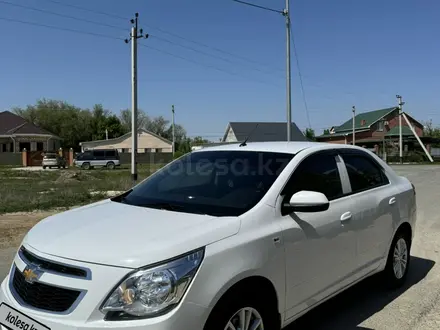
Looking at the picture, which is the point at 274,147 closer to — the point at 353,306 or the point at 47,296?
the point at 353,306

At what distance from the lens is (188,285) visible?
2588 mm

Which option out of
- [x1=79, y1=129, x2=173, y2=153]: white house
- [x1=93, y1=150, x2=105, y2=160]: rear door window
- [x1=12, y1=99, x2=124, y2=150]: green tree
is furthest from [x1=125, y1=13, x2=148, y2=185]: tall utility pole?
[x1=12, y1=99, x2=124, y2=150]: green tree

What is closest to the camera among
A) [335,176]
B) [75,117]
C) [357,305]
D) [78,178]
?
[335,176]

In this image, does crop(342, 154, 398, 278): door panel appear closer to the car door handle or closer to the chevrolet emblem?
the car door handle

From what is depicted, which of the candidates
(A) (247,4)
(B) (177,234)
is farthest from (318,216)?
(A) (247,4)

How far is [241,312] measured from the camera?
2914 millimetres

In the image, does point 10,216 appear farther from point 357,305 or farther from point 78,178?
point 78,178

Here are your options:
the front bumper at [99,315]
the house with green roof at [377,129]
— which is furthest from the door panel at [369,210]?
the house with green roof at [377,129]

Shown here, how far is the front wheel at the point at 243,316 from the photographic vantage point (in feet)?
8.95

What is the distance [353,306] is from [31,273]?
3.29 metres

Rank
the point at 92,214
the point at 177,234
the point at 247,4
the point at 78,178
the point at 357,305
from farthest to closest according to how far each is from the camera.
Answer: the point at 78,178, the point at 247,4, the point at 357,305, the point at 92,214, the point at 177,234

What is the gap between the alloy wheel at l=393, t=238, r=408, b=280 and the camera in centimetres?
514

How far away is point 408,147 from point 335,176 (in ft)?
221

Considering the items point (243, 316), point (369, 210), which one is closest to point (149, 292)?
point (243, 316)
